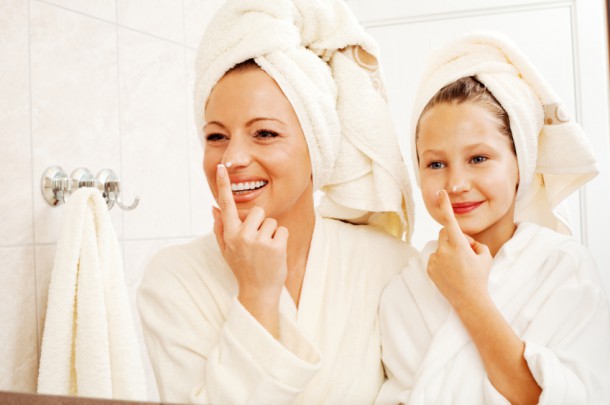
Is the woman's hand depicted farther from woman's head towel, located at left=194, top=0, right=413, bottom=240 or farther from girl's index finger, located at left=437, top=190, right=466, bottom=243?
girl's index finger, located at left=437, top=190, right=466, bottom=243

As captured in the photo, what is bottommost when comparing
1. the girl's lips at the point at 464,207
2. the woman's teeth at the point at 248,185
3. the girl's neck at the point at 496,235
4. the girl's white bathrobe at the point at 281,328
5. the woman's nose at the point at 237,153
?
the girl's white bathrobe at the point at 281,328

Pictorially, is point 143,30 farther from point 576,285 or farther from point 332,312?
point 576,285

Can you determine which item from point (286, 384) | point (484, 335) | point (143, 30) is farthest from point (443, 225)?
point (143, 30)

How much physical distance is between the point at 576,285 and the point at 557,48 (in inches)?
9.2

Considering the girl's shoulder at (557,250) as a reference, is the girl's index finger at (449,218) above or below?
above

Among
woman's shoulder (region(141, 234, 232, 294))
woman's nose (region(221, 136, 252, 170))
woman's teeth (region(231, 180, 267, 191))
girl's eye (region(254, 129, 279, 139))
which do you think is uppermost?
girl's eye (region(254, 129, 279, 139))

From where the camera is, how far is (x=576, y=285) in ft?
1.82

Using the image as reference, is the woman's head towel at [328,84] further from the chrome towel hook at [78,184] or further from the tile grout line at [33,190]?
the tile grout line at [33,190]

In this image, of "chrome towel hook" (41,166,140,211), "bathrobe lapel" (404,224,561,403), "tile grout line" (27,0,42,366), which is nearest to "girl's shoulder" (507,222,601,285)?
"bathrobe lapel" (404,224,561,403)

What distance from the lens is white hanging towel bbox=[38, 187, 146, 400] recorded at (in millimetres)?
869

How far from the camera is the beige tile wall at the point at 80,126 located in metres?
0.81

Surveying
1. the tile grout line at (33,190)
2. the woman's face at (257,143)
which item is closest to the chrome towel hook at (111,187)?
the tile grout line at (33,190)

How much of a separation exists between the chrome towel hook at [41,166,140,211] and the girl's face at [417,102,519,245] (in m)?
0.46

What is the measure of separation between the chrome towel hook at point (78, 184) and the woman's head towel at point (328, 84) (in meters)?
0.21
